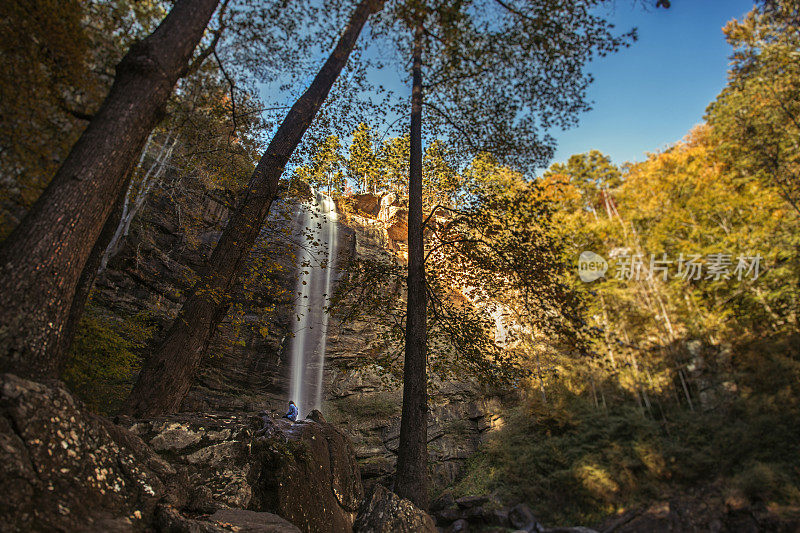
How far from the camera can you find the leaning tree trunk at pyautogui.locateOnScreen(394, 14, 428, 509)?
5.14 meters

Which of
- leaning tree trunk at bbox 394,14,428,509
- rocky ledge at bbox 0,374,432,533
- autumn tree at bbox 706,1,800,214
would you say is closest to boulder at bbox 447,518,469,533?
leaning tree trunk at bbox 394,14,428,509

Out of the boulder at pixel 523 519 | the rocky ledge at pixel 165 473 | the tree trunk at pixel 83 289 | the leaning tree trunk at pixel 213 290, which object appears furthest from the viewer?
the boulder at pixel 523 519

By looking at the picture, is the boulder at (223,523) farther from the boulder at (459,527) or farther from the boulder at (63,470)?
the boulder at (459,527)

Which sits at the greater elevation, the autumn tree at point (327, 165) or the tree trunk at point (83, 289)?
the autumn tree at point (327, 165)

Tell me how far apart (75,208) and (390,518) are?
13.3ft

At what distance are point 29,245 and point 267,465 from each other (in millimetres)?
2698

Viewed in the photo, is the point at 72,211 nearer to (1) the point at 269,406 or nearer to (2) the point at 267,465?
(2) the point at 267,465

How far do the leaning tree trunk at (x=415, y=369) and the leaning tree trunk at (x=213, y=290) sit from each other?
250 cm

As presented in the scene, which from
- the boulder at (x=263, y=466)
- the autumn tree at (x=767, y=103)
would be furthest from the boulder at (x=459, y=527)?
the autumn tree at (x=767, y=103)

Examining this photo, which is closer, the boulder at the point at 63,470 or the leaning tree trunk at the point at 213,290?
the boulder at the point at 63,470

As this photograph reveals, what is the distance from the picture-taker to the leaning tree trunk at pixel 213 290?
393cm

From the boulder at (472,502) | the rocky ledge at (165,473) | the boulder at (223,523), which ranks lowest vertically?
the boulder at (472,502)

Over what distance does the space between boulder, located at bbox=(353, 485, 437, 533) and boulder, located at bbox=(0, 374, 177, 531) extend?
2295mm

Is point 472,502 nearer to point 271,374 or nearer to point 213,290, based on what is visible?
point 271,374
